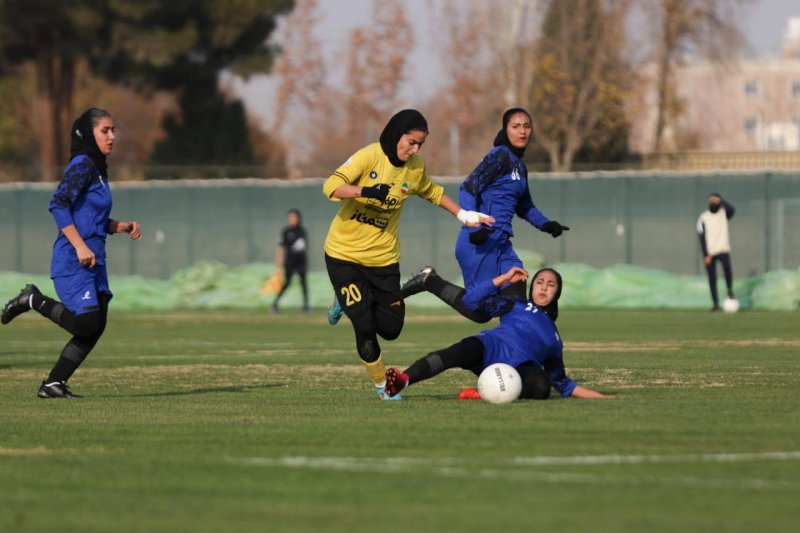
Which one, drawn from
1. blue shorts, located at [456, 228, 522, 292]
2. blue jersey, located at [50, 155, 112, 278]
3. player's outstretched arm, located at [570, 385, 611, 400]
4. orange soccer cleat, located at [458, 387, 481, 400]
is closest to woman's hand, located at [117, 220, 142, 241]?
blue jersey, located at [50, 155, 112, 278]

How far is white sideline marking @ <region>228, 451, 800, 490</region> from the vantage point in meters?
7.38

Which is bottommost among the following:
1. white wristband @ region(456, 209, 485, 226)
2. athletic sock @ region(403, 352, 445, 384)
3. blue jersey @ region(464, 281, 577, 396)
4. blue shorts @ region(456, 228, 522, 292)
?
athletic sock @ region(403, 352, 445, 384)

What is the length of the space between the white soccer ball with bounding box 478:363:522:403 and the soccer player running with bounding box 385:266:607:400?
0.89 feet

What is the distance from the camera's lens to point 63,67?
5325 cm

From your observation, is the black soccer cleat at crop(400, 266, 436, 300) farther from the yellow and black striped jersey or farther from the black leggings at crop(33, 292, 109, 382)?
the black leggings at crop(33, 292, 109, 382)

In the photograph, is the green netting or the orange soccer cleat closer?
the orange soccer cleat

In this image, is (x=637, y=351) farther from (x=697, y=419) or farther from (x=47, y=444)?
(x=47, y=444)

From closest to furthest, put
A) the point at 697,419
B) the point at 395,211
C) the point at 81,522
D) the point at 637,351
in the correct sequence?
1. the point at 81,522
2. the point at 697,419
3. the point at 395,211
4. the point at 637,351

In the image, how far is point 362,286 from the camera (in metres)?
11.8

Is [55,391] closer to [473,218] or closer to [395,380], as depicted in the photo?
[395,380]

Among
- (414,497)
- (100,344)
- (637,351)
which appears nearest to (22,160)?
(100,344)

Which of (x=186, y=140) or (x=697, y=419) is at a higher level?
(x=186, y=140)

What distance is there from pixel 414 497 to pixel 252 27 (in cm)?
4725

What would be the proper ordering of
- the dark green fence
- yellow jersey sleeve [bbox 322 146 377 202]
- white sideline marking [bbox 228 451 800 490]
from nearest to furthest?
white sideline marking [bbox 228 451 800 490], yellow jersey sleeve [bbox 322 146 377 202], the dark green fence
